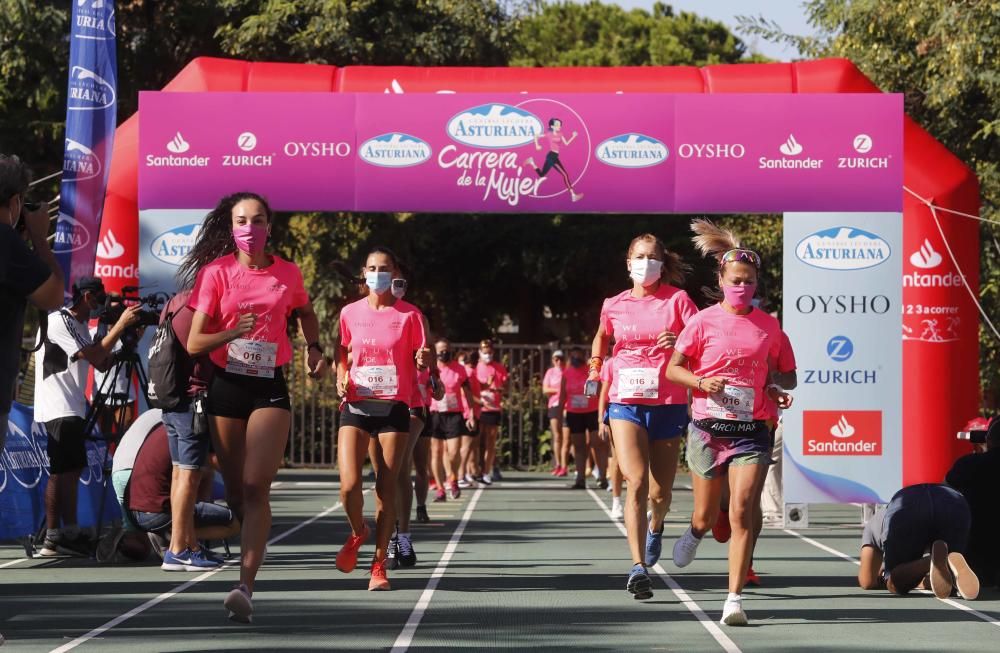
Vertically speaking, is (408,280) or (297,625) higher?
(408,280)

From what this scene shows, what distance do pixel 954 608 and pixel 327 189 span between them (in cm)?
738

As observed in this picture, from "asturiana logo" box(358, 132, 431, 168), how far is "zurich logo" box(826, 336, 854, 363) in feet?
13.0

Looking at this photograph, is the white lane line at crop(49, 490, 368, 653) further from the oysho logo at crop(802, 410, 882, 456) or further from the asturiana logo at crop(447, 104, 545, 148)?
the oysho logo at crop(802, 410, 882, 456)

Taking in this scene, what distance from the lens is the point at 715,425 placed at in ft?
28.1

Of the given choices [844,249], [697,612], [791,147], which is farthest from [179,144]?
[697,612]

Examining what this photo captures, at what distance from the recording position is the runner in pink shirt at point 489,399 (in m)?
23.5

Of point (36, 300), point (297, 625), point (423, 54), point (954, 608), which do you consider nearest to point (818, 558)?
point (954, 608)

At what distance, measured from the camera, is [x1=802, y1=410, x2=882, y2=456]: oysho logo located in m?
14.8

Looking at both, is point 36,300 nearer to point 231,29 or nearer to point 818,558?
point 818,558

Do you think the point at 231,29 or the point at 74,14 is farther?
the point at 231,29

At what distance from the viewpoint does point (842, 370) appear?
48.5ft

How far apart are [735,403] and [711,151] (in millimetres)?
6367

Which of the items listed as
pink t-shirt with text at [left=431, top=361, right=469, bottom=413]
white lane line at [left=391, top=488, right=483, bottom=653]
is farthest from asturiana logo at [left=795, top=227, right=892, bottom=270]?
pink t-shirt with text at [left=431, top=361, right=469, bottom=413]

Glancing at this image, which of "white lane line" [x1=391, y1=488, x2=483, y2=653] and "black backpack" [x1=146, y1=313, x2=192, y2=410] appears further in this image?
"black backpack" [x1=146, y1=313, x2=192, y2=410]
